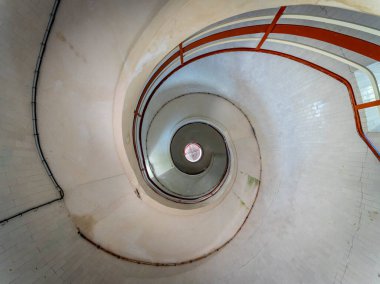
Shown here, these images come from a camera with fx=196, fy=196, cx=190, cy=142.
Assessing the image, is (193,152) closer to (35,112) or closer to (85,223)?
(85,223)

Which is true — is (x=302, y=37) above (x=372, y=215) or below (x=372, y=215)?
above

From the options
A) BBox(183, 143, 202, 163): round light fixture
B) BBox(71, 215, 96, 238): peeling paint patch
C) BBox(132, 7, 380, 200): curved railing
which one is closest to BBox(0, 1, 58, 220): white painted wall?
BBox(71, 215, 96, 238): peeling paint patch

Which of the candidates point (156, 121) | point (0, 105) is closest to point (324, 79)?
point (0, 105)

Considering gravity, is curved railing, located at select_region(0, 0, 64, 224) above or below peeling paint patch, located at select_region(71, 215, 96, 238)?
above

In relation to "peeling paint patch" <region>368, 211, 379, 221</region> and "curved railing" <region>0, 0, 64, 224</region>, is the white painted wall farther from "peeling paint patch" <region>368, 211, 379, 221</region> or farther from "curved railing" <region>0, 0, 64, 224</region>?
"peeling paint patch" <region>368, 211, 379, 221</region>

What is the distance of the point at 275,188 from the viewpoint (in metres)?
3.04

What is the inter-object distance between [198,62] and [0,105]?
8.92 ft

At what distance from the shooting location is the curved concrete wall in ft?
5.17

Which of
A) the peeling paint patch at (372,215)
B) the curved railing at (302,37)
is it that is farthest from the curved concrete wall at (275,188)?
the curved railing at (302,37)

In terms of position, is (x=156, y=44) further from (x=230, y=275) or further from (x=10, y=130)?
(x=230, y=275)

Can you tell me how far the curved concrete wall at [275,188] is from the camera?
5.17 feet

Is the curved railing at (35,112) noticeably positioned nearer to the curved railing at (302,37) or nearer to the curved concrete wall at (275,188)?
the curved concrete wall at (275,188)

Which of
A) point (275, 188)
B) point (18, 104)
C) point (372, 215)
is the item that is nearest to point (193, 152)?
point (275, 188)

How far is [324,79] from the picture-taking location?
6.68ft
